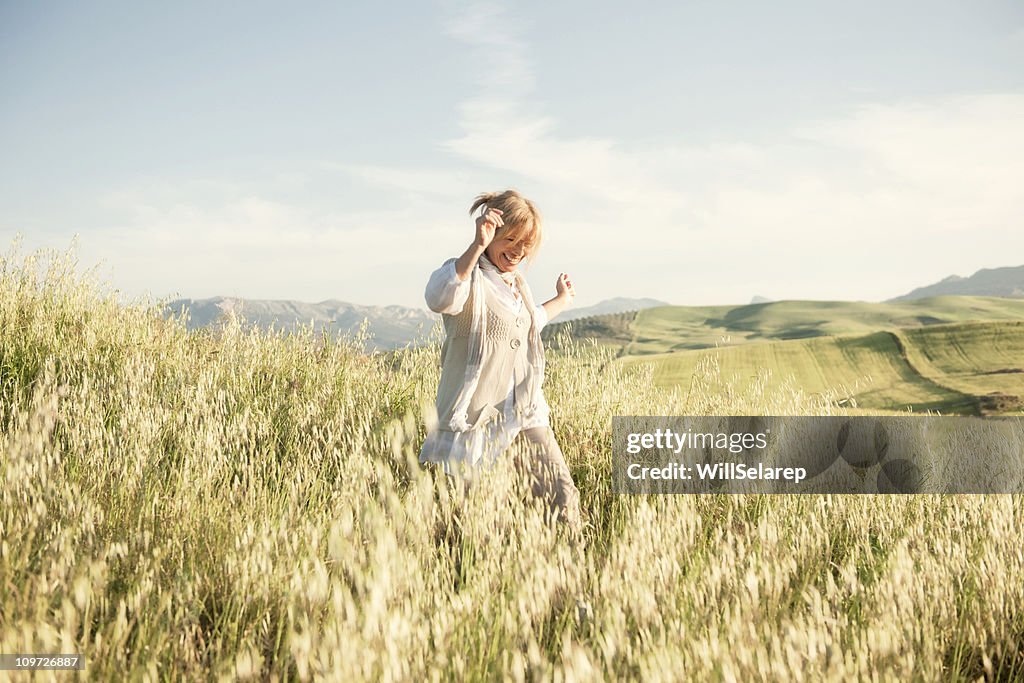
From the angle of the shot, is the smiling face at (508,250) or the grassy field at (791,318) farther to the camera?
the grassy field at (791,318)

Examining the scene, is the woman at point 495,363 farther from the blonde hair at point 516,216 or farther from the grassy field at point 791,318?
the grassy field at point 791,318

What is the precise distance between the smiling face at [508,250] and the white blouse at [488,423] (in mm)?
81

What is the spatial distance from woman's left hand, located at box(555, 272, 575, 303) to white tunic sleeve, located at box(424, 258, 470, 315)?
36.5 inches

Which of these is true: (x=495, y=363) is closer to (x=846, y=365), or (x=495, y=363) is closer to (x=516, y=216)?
(x=516, y=216)

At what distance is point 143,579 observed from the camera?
5.30 feet

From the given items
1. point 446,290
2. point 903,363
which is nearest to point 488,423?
point 446,290

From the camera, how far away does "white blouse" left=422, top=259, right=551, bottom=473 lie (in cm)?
276

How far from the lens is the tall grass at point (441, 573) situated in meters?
1.26

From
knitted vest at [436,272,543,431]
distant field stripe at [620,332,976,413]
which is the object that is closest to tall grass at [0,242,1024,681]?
knitted vest at [436,272,543,431]

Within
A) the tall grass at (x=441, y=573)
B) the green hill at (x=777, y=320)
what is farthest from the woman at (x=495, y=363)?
the green hill at (x=777, y=320)

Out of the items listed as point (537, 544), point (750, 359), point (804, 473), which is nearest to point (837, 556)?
point (804, 473)

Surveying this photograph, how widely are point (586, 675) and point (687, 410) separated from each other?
359cm

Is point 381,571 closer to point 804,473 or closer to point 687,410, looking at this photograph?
point 804,473

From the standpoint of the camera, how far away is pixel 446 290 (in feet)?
9.04
